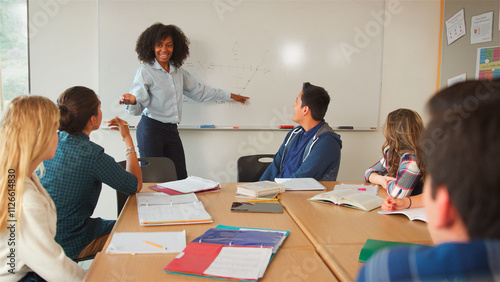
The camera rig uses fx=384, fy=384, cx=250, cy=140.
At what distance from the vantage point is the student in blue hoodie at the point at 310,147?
2.38m

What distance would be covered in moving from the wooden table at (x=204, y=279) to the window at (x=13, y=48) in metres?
2.21

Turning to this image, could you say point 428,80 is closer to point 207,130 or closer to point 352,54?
point 352,54

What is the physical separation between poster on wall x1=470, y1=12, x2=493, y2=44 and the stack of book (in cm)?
280

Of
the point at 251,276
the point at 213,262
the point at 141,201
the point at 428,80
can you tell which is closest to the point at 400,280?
the point at 251,276

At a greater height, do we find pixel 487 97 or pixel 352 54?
pixel 352 54

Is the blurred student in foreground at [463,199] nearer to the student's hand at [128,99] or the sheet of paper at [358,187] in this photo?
the sheet of paper at [358,187]

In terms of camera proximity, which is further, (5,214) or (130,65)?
(130,65)

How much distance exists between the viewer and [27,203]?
3.66ft

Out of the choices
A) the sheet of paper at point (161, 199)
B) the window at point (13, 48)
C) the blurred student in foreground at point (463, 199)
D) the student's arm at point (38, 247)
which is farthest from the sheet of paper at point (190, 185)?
the window at point (13, 48)

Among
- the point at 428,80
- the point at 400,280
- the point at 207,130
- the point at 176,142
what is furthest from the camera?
the point at 428,80

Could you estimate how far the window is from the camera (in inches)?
117

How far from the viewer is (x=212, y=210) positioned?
161cm

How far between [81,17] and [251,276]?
2.98 meters

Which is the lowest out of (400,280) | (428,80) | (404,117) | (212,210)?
(212,210)
